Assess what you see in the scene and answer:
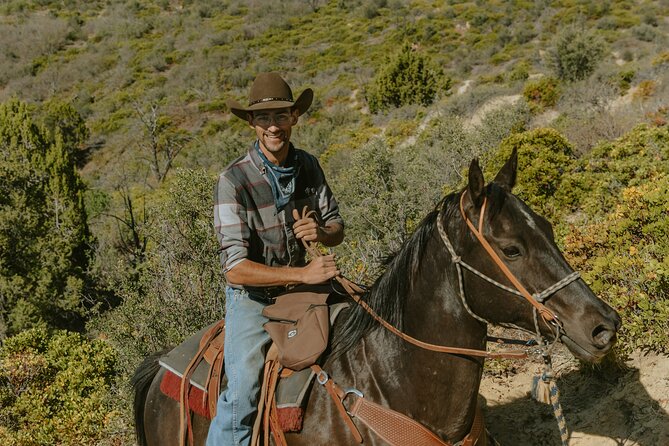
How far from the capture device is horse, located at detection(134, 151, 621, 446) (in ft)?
6.90

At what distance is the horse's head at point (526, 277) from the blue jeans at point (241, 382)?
1255 mm

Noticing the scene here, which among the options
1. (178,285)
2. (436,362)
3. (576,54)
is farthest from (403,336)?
(576,54)

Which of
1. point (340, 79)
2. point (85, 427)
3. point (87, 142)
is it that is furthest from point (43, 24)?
point (85, 427)

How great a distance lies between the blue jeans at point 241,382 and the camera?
2711 mm

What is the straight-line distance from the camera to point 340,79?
4169 cm

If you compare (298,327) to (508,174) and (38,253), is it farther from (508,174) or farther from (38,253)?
(38,253)

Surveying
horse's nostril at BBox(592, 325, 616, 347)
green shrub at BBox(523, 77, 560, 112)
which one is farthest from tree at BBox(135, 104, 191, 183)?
horse's nostril at BBox(592, 325, 616, 347)

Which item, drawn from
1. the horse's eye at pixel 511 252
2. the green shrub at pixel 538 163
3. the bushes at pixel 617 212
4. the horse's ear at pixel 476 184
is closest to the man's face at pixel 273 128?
the horse's ear at pixel 476 184

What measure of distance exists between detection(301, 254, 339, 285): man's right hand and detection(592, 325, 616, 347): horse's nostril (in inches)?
49.9

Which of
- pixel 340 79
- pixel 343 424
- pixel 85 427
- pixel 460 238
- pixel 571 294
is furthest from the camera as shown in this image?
pixel 340 79

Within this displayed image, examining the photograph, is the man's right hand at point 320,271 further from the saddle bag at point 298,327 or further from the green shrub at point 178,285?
the green shrub at point 178,285

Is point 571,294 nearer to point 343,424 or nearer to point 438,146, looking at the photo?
point 343,424

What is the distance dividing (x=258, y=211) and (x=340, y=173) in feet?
51.0

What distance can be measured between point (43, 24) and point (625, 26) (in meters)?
65.2
